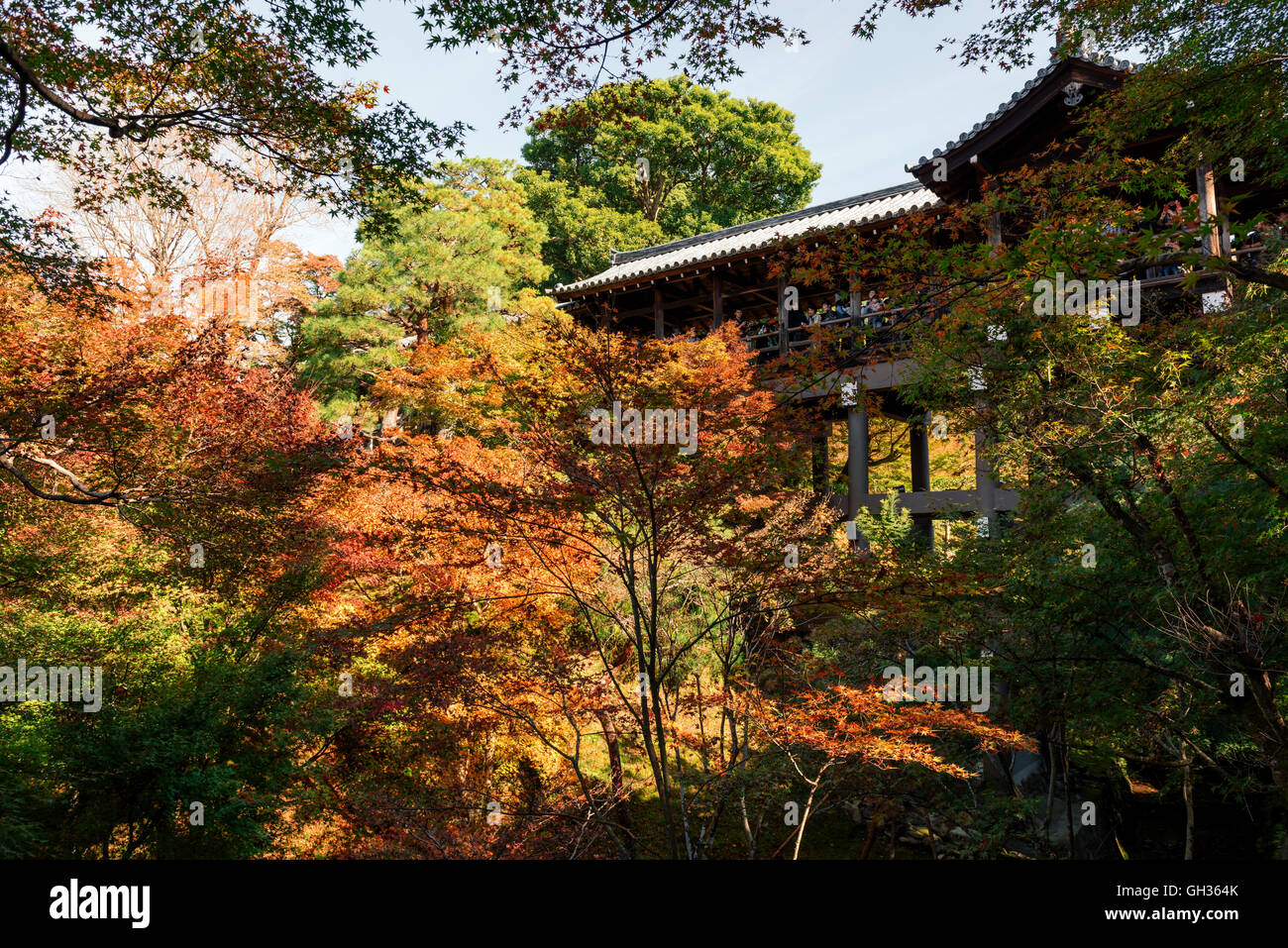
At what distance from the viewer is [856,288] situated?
484 cm

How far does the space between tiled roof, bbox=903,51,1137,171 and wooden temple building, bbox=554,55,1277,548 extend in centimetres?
2

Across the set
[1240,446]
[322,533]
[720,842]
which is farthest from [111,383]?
[1240,446]

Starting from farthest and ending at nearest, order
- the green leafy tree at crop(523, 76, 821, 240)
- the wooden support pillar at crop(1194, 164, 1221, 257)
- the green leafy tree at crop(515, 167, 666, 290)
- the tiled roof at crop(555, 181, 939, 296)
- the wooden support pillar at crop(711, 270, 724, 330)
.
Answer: the green leafy tree at crop(523, 76, 821, 240) < the green leafy tree at crop(515, 167, 666, 290) < the wooden support pillar at crop(711, 270, 724, 330) < the tiled roof at crop(555, 181, 939, 296) < the wooden support pillar at crop(1194, 164, 1221, 257)

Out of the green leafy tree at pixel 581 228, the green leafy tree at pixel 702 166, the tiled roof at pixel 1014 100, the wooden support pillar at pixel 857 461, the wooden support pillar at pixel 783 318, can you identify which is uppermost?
the green leafy tree at pixel 702 166

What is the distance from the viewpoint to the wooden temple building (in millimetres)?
9289

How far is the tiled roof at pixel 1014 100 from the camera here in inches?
362

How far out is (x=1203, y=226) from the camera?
11.2ft

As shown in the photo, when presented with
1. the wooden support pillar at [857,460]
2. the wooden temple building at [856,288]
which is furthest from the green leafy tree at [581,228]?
the wooden support pillar at [857,460]

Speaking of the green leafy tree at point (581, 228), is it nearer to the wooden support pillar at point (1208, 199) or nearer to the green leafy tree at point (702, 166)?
the green leafy tree at point (702, 166)

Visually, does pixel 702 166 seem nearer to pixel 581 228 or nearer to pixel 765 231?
pixel 581 228

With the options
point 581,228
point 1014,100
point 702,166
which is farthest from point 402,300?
point 702,166

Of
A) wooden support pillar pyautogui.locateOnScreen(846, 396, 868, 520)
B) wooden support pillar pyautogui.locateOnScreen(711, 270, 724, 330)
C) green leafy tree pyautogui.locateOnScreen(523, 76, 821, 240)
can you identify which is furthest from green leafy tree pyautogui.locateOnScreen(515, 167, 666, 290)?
wooden support pillar pyautogui.locateOnScreen(846, 396, 868, 520)

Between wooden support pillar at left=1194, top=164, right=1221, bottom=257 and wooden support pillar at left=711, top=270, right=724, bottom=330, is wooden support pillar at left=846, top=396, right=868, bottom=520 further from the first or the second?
wooden support pillar at left=1194, top=164, right=1221, bottom=257

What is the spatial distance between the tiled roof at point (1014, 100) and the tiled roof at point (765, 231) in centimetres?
108
